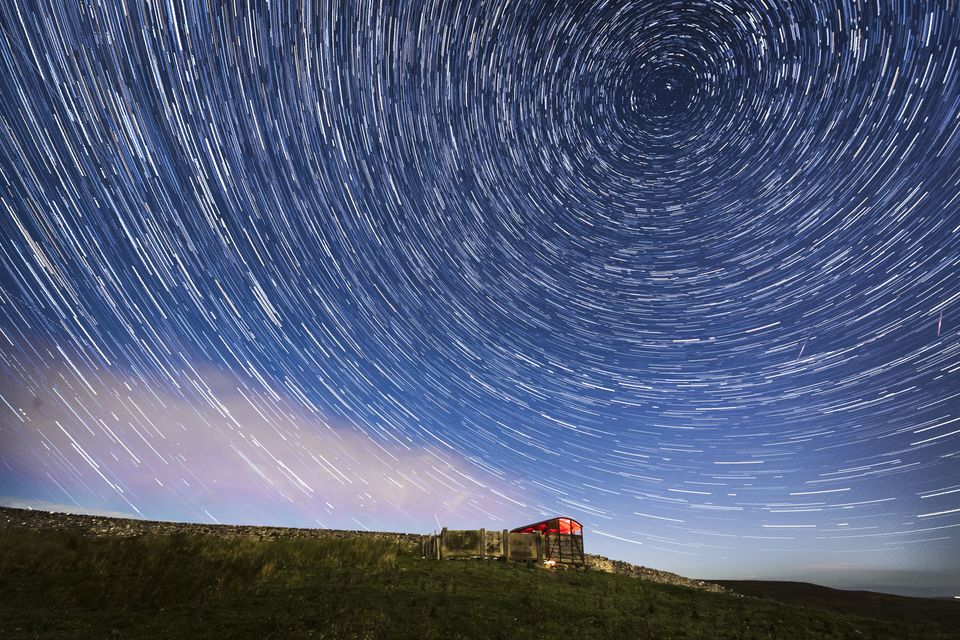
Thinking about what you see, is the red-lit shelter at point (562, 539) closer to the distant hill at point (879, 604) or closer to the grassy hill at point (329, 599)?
the grassy hill at point (329, 599)

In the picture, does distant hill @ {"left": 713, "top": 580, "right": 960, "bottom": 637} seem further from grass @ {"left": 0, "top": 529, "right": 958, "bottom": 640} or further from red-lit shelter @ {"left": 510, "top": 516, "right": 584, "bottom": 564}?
red-lit shelter @ {"left": 510, "top": 516, "right": 584, "bottom": 564}

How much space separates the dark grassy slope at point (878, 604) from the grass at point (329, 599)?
4972mm

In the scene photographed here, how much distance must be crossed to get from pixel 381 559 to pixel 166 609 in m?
9.96

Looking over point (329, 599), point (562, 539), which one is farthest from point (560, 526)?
point (329, 599)

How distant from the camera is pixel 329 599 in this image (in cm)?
1538

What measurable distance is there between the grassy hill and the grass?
2.2 inches

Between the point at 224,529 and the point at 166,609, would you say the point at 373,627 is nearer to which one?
the point at 166,609

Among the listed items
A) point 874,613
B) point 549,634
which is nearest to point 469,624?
point 549,634

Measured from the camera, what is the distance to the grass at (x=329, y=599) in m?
13.2

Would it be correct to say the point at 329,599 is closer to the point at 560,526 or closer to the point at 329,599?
the point at 329,599

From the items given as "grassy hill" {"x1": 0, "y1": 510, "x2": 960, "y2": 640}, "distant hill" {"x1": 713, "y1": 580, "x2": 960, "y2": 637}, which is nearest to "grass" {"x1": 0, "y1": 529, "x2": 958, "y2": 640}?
"grassy hill" {"x1": 0, "y1": 510, "x2": 960, "y2": 640}

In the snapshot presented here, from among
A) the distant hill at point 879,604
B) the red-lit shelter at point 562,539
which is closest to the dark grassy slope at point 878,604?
the distant hill at point 879,604

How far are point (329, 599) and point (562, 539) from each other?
→ 733 inches

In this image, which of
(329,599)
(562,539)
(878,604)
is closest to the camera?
(329,599)
